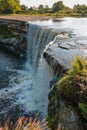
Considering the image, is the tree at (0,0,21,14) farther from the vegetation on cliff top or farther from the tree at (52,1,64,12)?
the vegetation on cliff top

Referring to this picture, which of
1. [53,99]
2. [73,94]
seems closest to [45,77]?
[53,99]

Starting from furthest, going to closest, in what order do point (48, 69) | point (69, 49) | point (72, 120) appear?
point (69, 49) → point (48, 69) → point (72, 120)

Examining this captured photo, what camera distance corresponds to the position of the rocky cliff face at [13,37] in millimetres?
25922

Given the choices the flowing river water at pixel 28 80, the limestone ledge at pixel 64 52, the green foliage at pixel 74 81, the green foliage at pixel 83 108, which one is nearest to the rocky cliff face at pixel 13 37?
the flowing river water at pixel 28 80

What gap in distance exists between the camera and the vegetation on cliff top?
722 cm

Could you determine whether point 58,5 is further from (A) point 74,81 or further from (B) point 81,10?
(A) point 74,81

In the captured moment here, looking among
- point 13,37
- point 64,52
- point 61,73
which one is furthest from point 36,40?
point 61,73

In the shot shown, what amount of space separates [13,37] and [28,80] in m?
9.59

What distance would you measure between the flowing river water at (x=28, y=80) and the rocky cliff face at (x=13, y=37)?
0.85m

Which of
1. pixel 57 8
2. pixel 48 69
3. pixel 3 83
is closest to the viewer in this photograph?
pixel 48 69

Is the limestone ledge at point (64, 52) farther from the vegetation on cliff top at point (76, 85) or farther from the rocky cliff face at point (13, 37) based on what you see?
the rocky cliff face at point (13, 37)

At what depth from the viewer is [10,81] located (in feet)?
58.7

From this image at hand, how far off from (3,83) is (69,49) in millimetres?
5839

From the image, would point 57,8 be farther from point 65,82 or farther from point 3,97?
point 65,82
